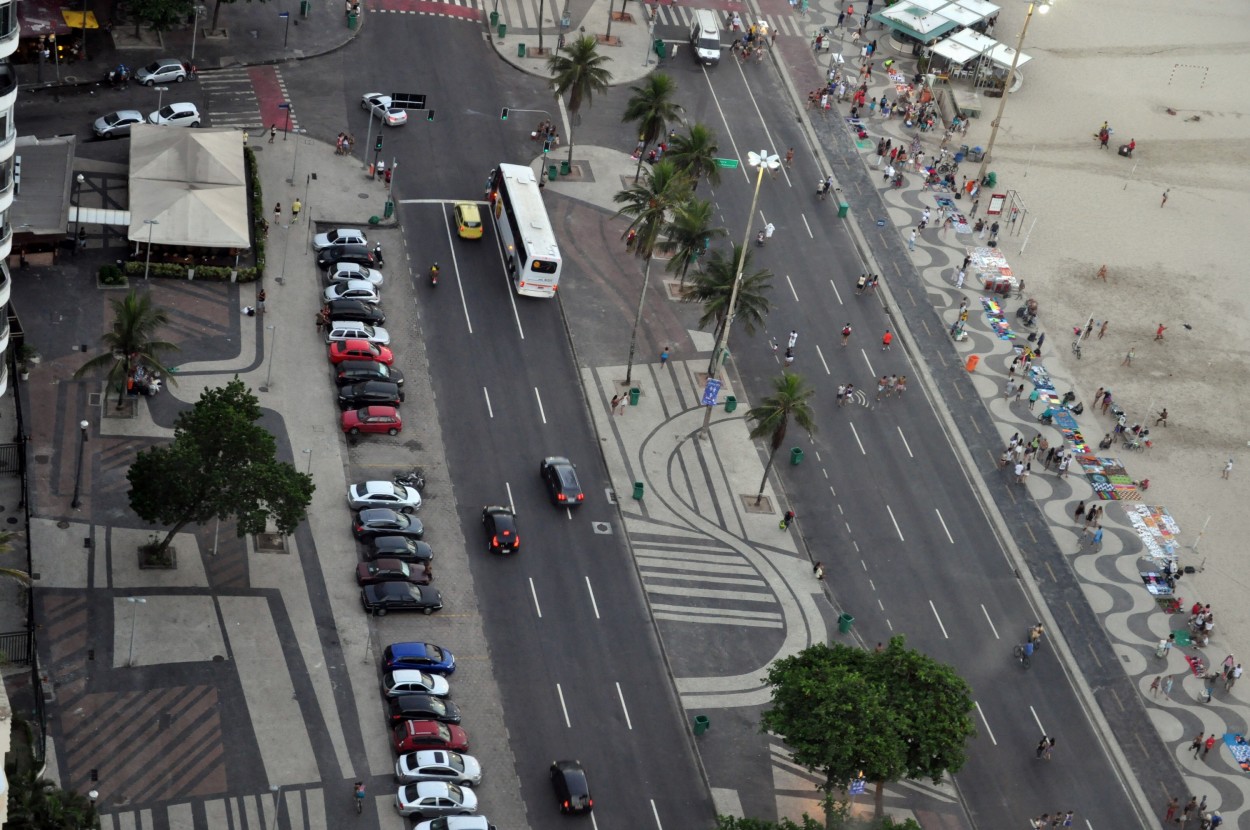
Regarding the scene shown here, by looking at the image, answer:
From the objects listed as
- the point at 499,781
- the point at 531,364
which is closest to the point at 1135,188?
the point at 531,364

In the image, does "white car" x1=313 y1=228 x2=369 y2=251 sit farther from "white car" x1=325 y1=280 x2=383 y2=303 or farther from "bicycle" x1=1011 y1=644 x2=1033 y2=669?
"bicycle" x1=1011 y1=644 x2=1033 y2=669

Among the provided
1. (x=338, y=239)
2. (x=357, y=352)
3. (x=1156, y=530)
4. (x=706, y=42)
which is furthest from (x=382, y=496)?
(x=706, y=42)

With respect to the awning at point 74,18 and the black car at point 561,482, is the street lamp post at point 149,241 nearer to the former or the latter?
the awning at point 74,18

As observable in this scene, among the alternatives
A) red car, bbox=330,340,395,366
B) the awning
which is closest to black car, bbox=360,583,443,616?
red car, bbox=330,340,395,366

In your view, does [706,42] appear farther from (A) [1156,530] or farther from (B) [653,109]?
(A) [1156,530]

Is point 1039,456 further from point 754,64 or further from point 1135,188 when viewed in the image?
point 754,64

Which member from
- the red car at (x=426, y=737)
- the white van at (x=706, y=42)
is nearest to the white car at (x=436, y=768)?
the red car at (x=426, y=737)
